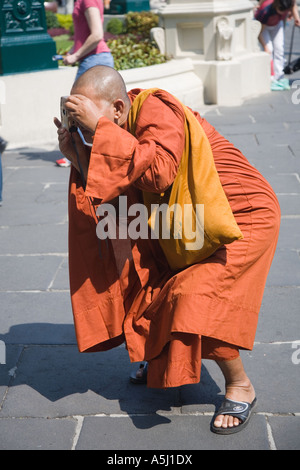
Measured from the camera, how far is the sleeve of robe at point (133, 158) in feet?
7.45

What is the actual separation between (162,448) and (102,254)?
0.80 m

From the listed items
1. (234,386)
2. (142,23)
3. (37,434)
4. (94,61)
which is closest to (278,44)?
(142,23)

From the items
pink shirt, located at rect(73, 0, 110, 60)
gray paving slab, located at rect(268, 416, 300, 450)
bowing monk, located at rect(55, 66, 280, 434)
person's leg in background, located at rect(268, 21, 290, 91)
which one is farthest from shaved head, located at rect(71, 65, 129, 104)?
person's leg in background, located at rect(268, 21, 290, 91)

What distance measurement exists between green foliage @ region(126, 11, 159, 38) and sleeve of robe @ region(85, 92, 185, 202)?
8.31 meters

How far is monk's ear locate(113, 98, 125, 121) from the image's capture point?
8.01ft

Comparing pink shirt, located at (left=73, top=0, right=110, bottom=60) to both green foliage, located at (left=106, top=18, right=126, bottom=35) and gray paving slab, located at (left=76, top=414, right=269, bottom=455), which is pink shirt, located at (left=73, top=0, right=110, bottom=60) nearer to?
gray paving slab, located at (left=76, top=414, right=269, bottom=455)

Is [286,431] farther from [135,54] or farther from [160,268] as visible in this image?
[135,54]

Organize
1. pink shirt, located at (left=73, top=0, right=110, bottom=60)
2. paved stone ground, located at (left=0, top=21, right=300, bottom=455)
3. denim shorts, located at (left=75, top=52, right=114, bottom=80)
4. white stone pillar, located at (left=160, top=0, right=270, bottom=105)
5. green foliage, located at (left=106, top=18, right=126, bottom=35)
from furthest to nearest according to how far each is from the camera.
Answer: green foliage, located at (left=106, top=18, right=126, bottom=35) → white stone pillar, located at (left=160, top=0, right=270, bottom=105) → denim shorts, located at (left=75, top=52, right=114, bottom=80) → pink shirt, located at (left=73, top=0, right=110, bottom=60) → paved stone ground, located at (left=0, top=21, right=300, bottom=455)

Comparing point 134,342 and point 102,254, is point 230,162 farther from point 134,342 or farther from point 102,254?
point 134,342

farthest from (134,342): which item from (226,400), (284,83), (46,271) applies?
(284,83)

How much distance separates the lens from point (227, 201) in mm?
2508

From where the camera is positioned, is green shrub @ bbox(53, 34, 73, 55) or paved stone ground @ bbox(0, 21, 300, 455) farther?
green shrub @ bbox(53, 34, 73, 55)

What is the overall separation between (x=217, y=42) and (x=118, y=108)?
6.91m

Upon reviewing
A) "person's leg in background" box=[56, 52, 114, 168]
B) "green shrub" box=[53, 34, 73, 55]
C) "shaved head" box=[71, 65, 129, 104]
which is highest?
"shaved head" box=[71, 65, 129, 104]
